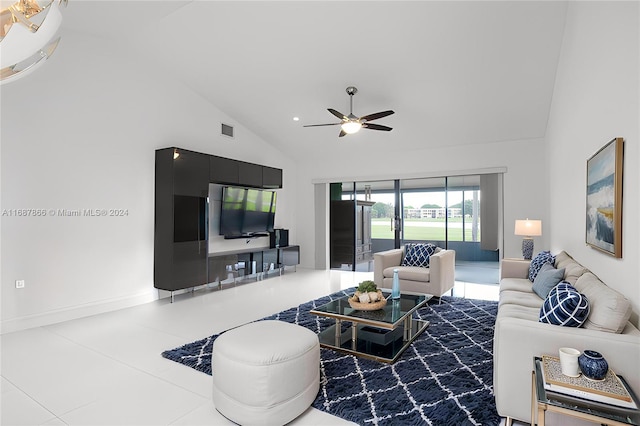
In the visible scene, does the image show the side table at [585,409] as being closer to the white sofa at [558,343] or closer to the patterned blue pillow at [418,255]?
the white sofa at [558,343]

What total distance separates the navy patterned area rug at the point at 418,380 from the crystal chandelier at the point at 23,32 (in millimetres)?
2341

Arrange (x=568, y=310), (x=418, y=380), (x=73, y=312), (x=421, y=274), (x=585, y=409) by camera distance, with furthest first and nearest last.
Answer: (x=421, y=274) < (x=73, y=312) < (x=418, y=380) < (x=568, y=310) < (x=585, y=409)

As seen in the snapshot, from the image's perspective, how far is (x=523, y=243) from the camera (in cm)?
576

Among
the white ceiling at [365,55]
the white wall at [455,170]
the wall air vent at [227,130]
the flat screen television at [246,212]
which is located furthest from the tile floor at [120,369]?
the white wall at [455,170]

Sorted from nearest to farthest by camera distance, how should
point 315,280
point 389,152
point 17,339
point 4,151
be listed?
point 17,339
point 4,151
point 315,280
point 389,152

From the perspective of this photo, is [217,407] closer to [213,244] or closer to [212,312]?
[212,312]

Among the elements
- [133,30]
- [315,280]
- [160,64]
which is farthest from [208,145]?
[315,280]

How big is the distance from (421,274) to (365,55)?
311 cm

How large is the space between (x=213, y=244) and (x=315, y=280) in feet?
6.76

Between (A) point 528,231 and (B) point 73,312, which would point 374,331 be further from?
(B) point 73,312

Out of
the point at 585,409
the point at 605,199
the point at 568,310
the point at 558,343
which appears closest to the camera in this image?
the point at 585,409

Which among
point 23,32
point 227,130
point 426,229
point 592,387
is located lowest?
point 592,387

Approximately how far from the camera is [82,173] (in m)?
4.62

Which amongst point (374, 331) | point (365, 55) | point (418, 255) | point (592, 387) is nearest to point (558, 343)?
point (592, 387)
